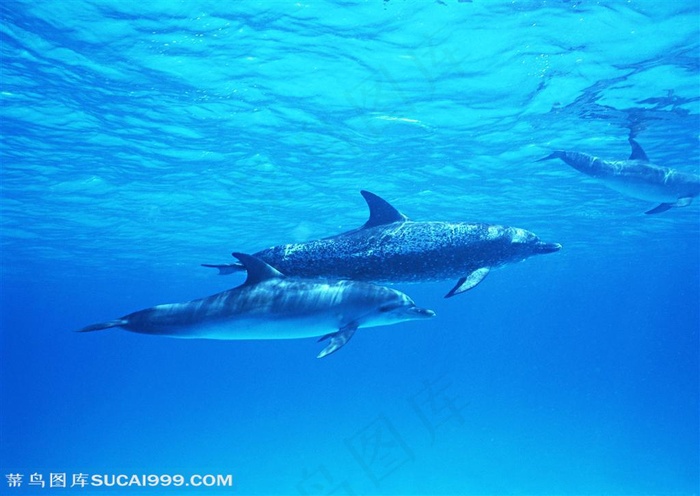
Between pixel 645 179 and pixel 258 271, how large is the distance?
447 inches

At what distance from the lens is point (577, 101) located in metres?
16.1

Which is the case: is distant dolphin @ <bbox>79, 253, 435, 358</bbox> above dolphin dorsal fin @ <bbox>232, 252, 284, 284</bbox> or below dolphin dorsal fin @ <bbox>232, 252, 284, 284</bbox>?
below

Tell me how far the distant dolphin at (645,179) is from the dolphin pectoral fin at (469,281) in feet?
23.4

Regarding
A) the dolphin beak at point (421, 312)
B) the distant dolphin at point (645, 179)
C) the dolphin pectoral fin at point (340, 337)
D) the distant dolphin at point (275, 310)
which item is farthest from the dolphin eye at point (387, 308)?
the distant dolphin at point (645, 179)

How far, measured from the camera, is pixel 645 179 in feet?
41.8

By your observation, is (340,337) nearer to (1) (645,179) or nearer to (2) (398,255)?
(2) (398,255)

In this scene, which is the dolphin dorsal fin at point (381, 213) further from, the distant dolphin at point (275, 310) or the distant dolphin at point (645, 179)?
the distant dolphin at point (645, 179)

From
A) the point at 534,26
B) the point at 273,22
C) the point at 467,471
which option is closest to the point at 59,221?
the point at 273,22

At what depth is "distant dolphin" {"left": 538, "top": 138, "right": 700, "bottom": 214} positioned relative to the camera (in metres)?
12.0

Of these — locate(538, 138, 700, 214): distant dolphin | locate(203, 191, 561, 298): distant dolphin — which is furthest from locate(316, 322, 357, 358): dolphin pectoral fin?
locate(538, 138, 700, 214): distant dolphin

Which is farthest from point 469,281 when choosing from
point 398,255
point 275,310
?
point 275,310

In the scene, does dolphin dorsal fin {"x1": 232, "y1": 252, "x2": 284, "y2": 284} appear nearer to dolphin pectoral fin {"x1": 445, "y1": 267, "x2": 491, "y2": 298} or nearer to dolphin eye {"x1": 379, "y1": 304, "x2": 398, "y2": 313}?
dolphin eye {"x1": 379, "y1": 304, "x2": 398, "y2": 313}

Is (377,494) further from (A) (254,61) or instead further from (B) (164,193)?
(A) (254,61)

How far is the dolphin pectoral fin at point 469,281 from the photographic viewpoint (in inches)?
225
